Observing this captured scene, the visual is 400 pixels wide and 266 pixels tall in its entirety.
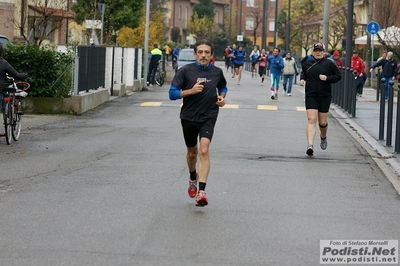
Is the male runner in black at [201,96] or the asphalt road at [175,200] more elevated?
the male runner in black at [201,96]

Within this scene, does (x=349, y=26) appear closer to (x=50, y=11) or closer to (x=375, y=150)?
(x=50, y=11)

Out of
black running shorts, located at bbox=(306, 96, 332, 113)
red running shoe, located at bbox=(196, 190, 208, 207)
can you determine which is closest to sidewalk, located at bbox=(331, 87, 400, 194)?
black running shorts, located at bbox=(306, 96, 332, 113)

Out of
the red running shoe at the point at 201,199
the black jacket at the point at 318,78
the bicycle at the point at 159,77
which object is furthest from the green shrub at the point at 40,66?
the bicycle at the point at 159,77

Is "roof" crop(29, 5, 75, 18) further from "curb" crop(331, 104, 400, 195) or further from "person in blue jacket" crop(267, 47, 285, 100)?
"curb" crop(331, 104, 400, 195)

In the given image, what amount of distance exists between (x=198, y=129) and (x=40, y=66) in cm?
1253

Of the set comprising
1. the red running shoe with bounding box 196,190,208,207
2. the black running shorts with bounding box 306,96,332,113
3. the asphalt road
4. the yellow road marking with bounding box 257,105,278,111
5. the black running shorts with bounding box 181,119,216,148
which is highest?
the black running shorts with bounding box 306,96,332,113

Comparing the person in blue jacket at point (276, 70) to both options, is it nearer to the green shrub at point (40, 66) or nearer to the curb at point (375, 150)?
the curb at point (375, 150)

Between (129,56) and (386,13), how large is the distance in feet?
58.9

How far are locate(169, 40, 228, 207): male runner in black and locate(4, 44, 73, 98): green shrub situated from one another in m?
12.3

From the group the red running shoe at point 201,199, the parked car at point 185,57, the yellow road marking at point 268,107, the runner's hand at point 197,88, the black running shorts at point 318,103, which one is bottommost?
the red running shoe at point 201,199

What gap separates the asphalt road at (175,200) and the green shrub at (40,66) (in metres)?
3.61

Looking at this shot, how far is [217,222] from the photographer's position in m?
8.51

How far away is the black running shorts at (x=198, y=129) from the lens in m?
9.44

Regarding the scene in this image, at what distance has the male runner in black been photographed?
930 centimetres
